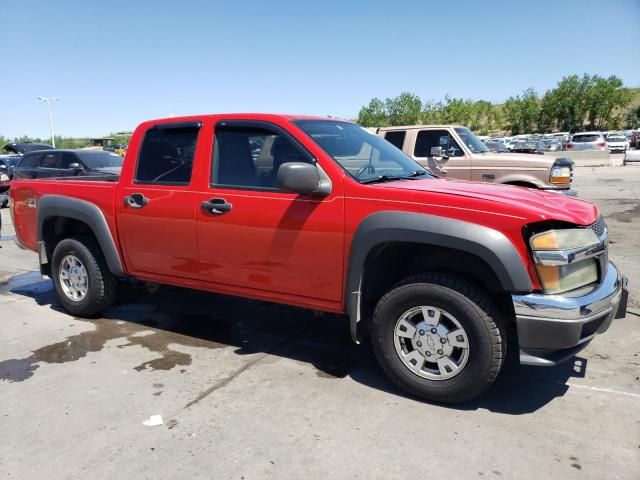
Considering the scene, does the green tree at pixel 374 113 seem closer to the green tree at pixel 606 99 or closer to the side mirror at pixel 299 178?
the green tree at pixel 606 99

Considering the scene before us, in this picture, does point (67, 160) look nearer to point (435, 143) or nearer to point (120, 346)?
point (435, 143)

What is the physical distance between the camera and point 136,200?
187 inches

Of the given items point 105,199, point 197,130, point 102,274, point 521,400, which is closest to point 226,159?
point 197,130

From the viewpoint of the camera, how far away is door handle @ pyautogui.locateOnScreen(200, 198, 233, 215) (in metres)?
4.17

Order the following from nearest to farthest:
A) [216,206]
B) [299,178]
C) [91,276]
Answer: [299,178]
[216,206]
[91,276]

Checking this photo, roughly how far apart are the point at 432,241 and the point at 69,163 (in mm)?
12428

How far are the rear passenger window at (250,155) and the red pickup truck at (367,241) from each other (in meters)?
0.01

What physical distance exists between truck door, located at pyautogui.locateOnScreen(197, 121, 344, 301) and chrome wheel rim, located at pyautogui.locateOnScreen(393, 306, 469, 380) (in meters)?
0.54

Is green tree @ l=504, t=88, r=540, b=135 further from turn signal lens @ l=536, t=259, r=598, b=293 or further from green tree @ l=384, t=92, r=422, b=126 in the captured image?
turn signal lens @ l=536, t=259, r=598, b=293

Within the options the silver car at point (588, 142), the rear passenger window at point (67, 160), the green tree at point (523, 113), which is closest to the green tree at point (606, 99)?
the green tree at point (523, 113)

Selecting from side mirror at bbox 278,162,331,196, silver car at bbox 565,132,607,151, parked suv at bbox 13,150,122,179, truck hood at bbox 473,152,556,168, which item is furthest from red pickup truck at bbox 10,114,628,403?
silver car at bbox 565,132,607,151

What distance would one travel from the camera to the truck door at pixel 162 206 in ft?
14.6

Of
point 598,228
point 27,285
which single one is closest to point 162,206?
point 598,228

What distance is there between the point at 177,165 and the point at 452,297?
2575 millimetres
